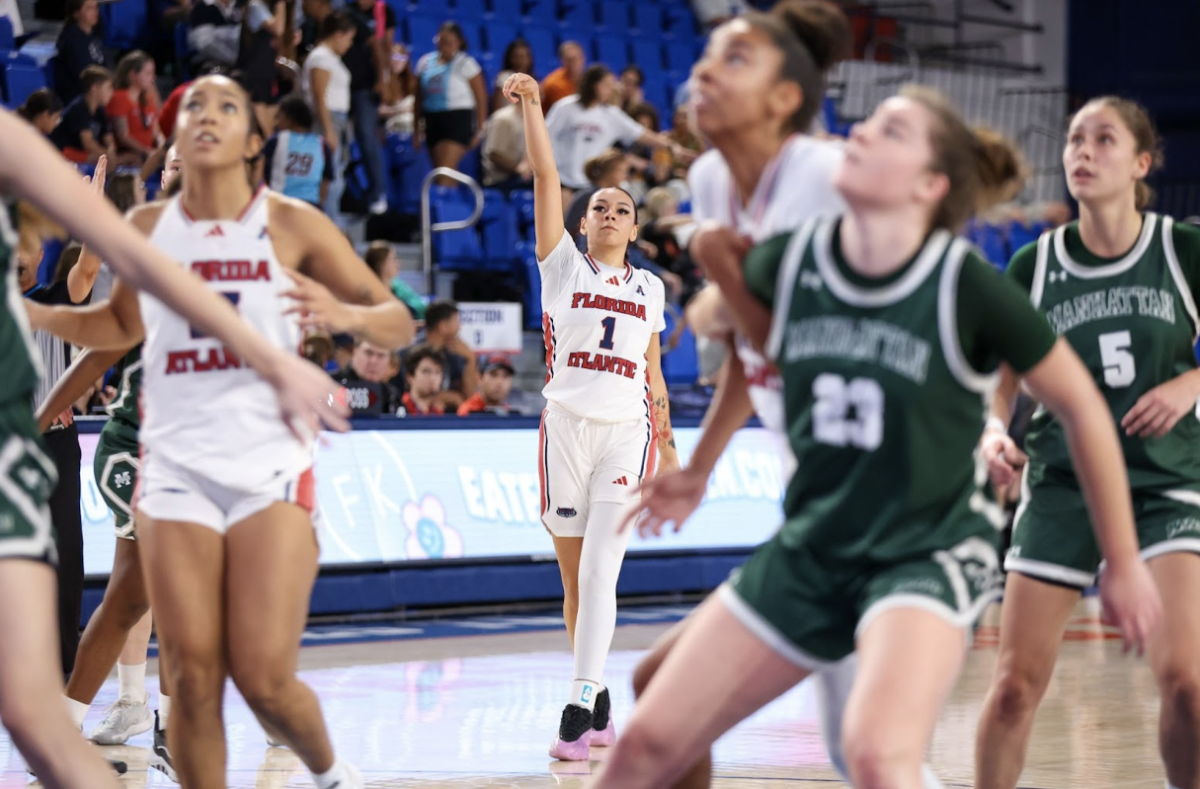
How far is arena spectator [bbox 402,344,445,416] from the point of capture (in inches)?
458

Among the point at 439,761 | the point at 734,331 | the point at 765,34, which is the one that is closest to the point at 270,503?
the point at 734,331

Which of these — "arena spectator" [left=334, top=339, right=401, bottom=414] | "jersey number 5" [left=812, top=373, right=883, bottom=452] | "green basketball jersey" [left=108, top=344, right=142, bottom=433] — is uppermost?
"jersey number 5" [left=812, top=373, right=883, bottom=452]

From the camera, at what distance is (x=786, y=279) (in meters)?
3.54

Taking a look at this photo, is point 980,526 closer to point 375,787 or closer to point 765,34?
point 765,34

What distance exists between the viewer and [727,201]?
396 cm

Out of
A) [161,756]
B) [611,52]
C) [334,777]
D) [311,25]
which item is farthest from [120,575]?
[611,52]

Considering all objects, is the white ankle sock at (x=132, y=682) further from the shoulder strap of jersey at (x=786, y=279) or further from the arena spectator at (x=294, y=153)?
the arena spectator at (x=294, y=153)

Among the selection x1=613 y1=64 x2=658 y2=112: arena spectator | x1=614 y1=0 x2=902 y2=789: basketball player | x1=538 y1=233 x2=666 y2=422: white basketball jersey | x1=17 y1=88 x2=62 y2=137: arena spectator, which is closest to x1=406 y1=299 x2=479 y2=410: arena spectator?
x1=17 y1=88 x2=62 y2=137: arena spectator

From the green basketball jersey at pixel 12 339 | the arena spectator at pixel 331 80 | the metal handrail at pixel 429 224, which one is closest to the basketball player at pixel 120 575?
the green basketball jersey at pixel 12 339

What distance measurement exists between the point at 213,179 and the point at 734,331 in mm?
1458

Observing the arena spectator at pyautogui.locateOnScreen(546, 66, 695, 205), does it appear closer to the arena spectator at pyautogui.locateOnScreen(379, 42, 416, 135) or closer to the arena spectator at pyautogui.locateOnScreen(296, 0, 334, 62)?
the arena spectator at pyautogui.locateOnScreen(379, 42, 416, 135)

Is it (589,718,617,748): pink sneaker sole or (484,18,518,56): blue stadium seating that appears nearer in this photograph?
(589,718,617,748): pink sneaker sole

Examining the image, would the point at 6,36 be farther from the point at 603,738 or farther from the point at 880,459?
the point at 880,459

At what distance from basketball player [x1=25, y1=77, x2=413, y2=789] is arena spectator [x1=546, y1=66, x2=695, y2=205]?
10.4 meters
